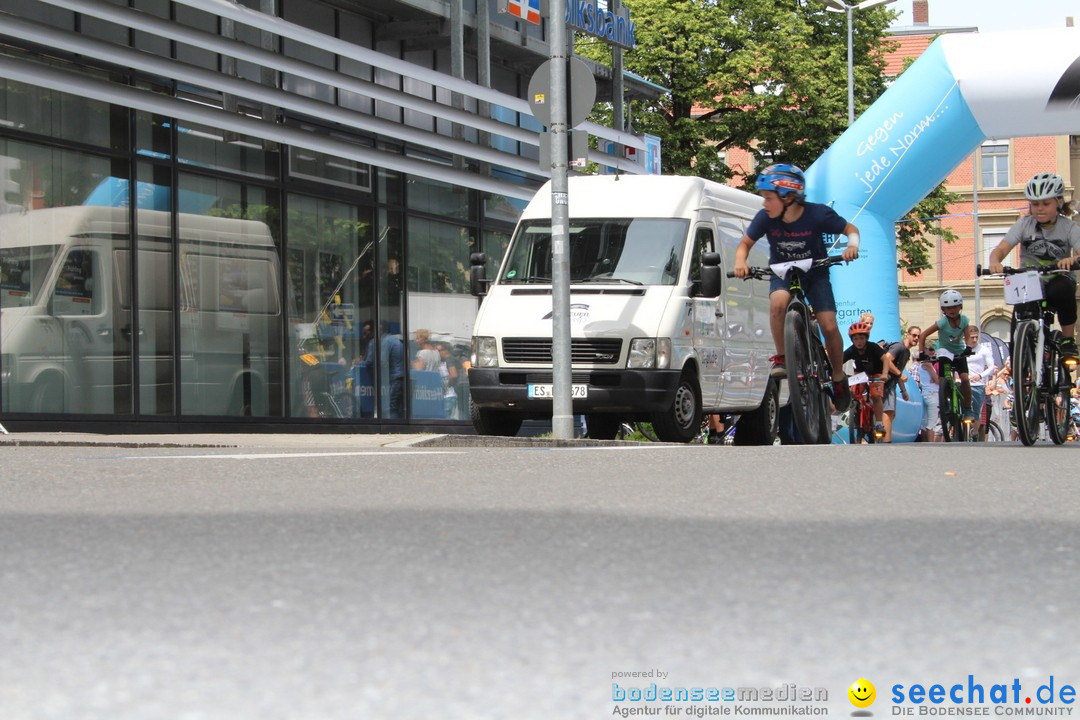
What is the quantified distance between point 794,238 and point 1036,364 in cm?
192

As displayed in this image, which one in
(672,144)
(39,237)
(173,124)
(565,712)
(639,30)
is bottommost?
(565,712)

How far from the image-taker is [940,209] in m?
43.7

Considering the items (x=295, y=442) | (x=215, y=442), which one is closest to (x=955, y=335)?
(x=295, y=442)

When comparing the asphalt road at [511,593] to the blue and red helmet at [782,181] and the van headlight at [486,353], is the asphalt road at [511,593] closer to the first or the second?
the blue and red helmet at [782,181]

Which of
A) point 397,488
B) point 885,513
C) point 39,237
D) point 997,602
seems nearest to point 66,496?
point 397,488

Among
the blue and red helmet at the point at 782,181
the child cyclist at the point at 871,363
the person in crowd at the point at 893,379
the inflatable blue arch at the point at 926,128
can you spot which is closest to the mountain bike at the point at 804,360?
the blue and red helmet at the point at 782,181

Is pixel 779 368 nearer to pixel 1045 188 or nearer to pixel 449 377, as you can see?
pixel 1045 188

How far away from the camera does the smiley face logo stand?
283 centimetres

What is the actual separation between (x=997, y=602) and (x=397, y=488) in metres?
3.49

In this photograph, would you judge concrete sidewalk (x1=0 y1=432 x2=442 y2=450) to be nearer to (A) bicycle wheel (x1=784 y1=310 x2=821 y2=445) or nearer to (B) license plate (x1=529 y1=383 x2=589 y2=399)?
(B) license plate (x1=529 y1=383 x2=589 y2=399)

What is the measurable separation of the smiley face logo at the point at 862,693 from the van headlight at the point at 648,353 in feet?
37.6

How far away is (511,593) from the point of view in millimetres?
3939

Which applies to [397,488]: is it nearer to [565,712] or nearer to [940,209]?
[565,712]

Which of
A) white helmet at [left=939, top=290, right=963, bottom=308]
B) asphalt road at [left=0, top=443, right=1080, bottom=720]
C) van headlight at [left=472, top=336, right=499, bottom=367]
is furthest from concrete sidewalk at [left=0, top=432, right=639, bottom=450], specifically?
white helmet at [left=939, top=290, right=963, bottom=308]
